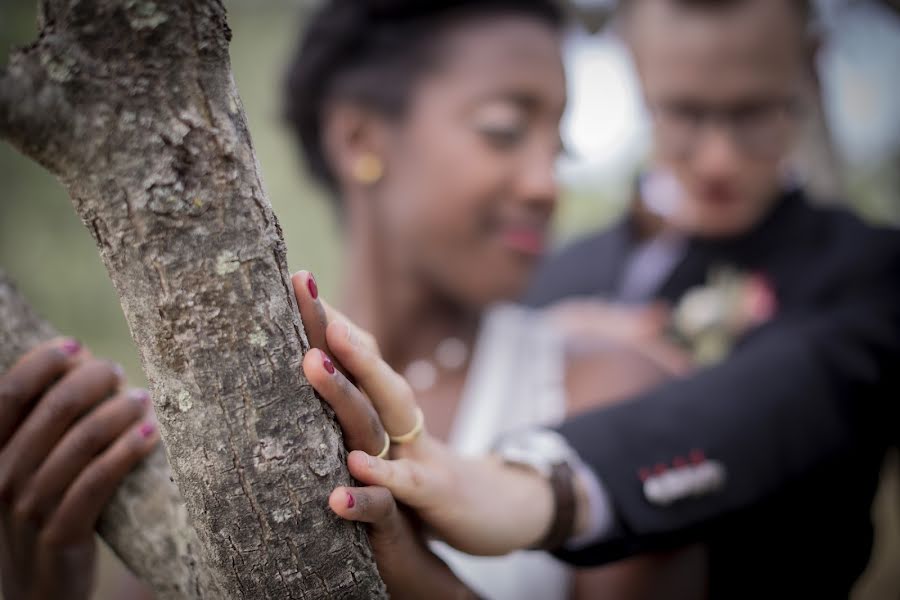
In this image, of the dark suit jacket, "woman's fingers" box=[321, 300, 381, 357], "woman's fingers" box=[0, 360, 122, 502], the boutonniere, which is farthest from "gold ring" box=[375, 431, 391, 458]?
the boutonniere

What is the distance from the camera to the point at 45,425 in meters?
1.05

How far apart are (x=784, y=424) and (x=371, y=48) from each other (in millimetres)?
1709

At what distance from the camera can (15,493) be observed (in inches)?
42.2

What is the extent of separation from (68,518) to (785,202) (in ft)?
8.46

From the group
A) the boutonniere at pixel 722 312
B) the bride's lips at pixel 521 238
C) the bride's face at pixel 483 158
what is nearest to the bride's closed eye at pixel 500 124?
the bride's face at pixel 483 158

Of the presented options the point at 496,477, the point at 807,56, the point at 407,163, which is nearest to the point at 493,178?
the point at 407,163

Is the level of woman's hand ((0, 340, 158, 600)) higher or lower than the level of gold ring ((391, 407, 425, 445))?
higher

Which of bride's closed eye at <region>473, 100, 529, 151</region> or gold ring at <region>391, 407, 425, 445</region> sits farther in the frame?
bride's closed eye at <region>473, 100, 529, 151</region>

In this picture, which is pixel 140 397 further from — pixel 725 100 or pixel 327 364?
pixel 725 100

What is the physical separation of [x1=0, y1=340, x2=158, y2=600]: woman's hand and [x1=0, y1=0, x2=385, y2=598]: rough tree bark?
0.80ft

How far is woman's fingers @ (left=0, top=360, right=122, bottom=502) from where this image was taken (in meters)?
1.05

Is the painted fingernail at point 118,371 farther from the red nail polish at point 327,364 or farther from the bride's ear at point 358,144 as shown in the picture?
the bride's ear at point 358,144

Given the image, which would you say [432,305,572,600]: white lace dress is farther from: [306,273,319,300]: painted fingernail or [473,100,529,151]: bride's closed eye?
[306,273,319,300]: painted fingernail

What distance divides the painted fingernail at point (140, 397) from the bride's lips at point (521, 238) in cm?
123
